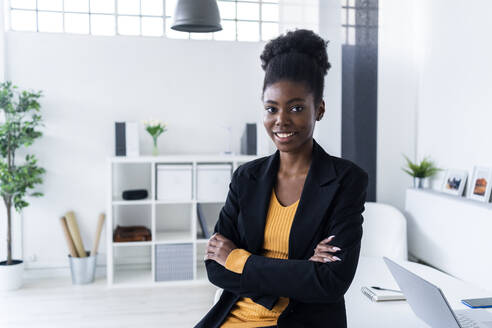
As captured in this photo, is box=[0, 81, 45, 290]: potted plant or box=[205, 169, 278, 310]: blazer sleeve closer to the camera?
box=[205, 169, 278, 310]: blazer sleeve

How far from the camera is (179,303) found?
3.86m

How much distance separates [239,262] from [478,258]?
5.98 ft

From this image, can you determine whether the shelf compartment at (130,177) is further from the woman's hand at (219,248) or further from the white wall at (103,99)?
the woman's hand at (219,248)

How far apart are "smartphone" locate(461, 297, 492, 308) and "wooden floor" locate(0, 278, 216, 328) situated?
2.29m

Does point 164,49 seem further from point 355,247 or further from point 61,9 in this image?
point 355,247

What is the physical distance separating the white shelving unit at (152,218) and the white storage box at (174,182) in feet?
0.11

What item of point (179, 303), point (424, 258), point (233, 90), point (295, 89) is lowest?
point (179, 303)

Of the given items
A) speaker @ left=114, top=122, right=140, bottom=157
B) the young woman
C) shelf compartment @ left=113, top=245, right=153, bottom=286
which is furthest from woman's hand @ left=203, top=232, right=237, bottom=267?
shelf compartment @ left=113, top=245, right=153, bottom=286

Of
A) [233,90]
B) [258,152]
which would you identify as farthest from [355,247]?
[233,90]

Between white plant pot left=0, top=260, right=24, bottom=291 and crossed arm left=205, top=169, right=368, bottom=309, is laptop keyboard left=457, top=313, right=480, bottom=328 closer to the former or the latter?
crossed arm left=205, top=169, right=368, bottom=309

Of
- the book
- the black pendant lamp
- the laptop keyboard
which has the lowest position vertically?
the book

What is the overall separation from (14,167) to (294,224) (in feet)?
11.3

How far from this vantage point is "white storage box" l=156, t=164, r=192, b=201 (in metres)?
4.23

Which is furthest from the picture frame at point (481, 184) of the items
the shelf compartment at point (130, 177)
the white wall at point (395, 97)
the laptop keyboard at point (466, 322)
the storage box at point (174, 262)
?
the shelf compartment at point (130, 177)
